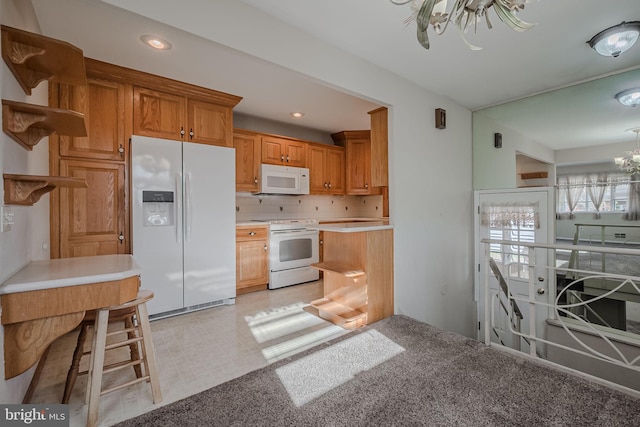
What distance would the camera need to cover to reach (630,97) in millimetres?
2703

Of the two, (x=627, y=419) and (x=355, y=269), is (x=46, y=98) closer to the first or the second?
(x=355, y=269)

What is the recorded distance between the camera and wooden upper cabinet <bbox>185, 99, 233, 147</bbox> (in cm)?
313

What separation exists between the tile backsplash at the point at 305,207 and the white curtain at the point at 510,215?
6.59ft

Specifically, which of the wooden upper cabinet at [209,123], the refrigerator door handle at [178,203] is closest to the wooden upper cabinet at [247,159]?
the wooden upper cabinet at [209,123]

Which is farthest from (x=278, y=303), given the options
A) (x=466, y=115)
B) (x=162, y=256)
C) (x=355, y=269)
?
(x=466, y=115)

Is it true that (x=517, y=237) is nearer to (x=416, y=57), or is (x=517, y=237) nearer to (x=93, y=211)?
(x=416, y=57)

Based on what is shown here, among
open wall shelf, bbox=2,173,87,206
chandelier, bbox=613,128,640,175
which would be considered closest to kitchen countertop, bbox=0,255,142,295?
open wall shelf, bbox=2,173,87,206

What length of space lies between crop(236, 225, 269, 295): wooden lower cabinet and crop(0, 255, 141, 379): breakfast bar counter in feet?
7.24

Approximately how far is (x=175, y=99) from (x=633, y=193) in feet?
15.3

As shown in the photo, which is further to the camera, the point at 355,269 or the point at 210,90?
the point at 210,90

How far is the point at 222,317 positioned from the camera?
114 inches

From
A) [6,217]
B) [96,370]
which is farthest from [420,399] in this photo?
[6,217]

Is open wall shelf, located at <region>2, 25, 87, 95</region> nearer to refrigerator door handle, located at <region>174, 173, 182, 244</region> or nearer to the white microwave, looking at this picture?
refrigerator door handle, located at <region>174, 173, 182, 244</region>

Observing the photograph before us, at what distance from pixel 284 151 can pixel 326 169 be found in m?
0.87
